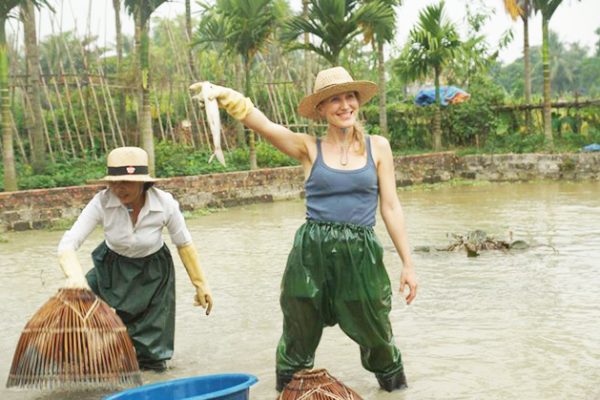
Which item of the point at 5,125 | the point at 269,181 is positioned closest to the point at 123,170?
the point at 5,125

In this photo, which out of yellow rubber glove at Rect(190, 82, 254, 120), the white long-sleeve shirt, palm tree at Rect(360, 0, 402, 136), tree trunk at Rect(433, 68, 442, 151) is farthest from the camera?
tree trunk at Rect(433, 68, 442, 151)

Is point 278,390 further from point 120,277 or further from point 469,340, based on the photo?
point 469,340

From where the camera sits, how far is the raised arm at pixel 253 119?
4289 millimetres

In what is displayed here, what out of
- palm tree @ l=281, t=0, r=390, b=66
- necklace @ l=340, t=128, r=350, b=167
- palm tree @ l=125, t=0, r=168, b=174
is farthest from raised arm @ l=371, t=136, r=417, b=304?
palm tree @ l=281, t=0, r=390, b=66

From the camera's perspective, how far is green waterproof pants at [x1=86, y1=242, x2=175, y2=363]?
5180mm

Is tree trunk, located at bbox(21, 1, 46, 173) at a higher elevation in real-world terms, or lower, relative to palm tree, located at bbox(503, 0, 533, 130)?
lower

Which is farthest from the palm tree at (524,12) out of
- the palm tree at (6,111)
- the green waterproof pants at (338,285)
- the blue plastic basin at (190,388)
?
the blue plastic basin at (190,388)

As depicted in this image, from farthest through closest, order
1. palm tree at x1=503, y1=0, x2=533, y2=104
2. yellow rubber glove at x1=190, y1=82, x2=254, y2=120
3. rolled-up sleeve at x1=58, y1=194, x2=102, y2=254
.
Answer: palm tree at x1=503, y1=0, x2=533, y2=104 < rolled-up sleeve at x1=58, y1=194, x2=102, y2=254 < yellow rubber glove at x1=190, y1=82, x2=254, y2=120

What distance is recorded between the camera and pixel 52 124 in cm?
1830

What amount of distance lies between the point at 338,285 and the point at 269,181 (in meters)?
12.9

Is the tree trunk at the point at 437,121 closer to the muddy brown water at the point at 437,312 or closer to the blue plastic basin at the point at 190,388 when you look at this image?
the muddy brown water at the point at 437,312

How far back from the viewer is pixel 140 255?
5195 mm

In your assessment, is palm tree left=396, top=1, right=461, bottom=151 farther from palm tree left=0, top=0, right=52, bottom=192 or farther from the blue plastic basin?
the blue plastic basin

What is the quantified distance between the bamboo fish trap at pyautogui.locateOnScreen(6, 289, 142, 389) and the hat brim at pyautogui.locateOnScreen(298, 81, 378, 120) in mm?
1370
